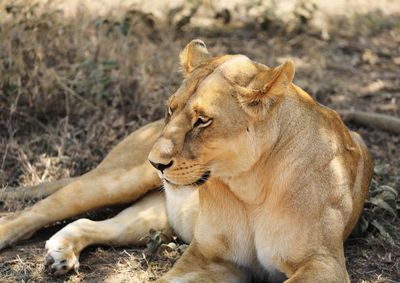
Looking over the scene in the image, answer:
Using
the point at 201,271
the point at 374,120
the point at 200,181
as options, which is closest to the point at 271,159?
the point at 200,181

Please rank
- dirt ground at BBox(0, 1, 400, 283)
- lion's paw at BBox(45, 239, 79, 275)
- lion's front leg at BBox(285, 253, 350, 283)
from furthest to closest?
1. dirt ground at BBox(0, 1, 400, 283)
2. lion's paw at BBox(45, 239, 79, 275)
3. lion's front leg at BBox(285, 253, 350, 283)

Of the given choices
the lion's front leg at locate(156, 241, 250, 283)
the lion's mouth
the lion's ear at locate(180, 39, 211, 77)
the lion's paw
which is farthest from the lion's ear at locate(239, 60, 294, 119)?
the lion's paw

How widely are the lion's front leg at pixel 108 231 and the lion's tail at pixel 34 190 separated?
397 millimetres

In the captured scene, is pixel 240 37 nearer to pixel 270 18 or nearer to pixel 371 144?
pixel 270 18

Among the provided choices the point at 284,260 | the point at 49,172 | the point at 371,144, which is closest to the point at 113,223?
the point at 49,172

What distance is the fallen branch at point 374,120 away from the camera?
533 cm

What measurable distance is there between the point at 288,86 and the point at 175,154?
21.8 inches

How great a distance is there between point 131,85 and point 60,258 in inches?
76.4

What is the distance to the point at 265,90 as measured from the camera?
3043 mm

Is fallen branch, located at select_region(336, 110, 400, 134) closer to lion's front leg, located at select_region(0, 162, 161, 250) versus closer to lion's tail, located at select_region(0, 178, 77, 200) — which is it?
lion's front leg, located at select_region(0, 162, 161, 250)

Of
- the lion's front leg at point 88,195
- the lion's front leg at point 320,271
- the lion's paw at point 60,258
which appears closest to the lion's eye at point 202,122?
the lion's front leg at point 320,271

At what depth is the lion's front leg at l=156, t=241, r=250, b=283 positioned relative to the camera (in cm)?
342

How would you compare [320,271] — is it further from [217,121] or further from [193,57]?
[193,57]

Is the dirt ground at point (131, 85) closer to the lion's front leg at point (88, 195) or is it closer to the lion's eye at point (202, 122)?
the lion's front leg at point (88, 195)
